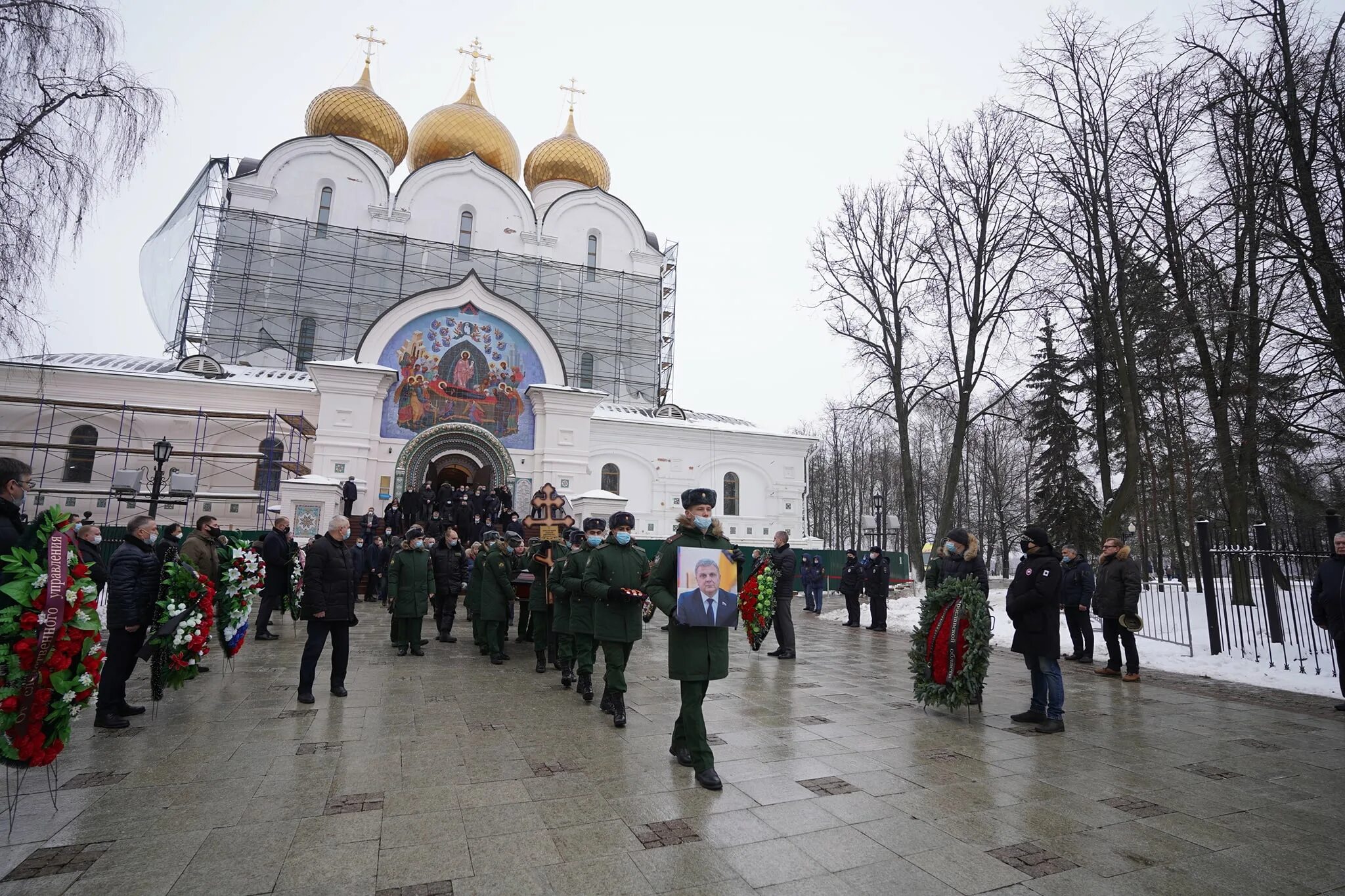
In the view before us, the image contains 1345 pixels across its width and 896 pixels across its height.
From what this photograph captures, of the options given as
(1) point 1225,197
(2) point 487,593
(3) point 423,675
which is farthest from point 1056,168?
(3) point 423,675

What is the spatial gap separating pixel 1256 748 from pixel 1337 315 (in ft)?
27.1

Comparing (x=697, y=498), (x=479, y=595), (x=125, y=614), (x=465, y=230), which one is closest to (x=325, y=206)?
(x=465, y=230)

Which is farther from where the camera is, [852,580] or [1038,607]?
[852,580]

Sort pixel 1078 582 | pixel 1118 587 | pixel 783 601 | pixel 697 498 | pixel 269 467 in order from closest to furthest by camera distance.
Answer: pixel 697 498 < pixel 1118 587 < pixel 1078 582 < pixel 783 601 < pixel 269 467

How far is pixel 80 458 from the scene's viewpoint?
2358 centimetres

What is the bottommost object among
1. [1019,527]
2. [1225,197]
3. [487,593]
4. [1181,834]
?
[1181,834]

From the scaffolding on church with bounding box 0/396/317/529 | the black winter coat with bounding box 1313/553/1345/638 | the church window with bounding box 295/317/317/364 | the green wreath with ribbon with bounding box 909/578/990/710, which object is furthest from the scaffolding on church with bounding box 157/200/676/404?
the black winter coat with bounding box 1313/553/1345/638

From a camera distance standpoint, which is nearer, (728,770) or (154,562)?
(728,770)

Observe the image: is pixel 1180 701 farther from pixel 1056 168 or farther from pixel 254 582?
pixel 1056 168

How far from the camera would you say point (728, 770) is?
5.03 meters

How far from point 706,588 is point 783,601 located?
19.6 feet

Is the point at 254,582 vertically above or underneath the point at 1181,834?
above

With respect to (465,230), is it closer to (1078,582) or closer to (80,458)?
(80,458)

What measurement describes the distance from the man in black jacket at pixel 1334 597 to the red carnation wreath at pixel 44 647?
1094 cm
